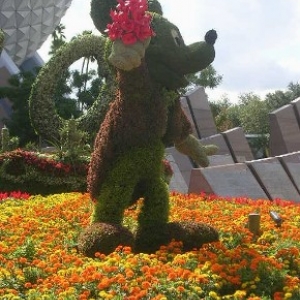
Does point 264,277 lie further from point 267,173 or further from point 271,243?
point 267,173

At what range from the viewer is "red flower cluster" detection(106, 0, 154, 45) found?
580cm

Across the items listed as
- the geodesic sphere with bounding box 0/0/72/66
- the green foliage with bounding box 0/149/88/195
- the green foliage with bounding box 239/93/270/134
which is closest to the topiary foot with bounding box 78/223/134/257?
the green foliage with bounding box 0/149/88/195

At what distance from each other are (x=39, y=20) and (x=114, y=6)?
32690 millimetres

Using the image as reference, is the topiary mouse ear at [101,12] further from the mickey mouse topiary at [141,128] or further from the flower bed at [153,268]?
the flower bed at [153,268]

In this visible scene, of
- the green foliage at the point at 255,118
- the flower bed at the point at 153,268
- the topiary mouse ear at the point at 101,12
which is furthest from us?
the green foliage at the point at 255,118

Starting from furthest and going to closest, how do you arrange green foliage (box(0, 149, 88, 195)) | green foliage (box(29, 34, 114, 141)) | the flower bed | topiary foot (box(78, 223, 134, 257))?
1. green foliage (box(29, 34, 114, 141))
2. green foliage (box(0, 149, 88, 195))
3. topiary foot (box(78, 223, 134, 257))
4. the flower bed

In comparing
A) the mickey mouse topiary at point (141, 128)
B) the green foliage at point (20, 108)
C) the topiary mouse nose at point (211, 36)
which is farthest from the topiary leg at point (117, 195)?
the green foliage at point (20, 108)

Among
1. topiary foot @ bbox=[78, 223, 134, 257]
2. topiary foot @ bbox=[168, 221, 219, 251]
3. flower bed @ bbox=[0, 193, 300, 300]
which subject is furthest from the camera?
topiary foot @ bbox=[168, 221, 219, 251]

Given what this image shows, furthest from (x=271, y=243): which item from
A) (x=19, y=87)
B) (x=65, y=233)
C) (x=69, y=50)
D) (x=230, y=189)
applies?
(x=19, y=87)

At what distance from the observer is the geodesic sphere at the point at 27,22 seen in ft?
118

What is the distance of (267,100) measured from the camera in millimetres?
47250

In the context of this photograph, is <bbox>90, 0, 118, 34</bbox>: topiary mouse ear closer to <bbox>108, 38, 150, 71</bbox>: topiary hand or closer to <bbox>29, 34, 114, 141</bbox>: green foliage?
<bbox>108, 38, 150, 71</bbox>: topiary hand

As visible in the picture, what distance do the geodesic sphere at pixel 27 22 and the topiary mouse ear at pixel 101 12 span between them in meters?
29.9

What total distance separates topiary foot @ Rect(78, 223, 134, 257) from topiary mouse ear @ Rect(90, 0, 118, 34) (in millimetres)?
2410
